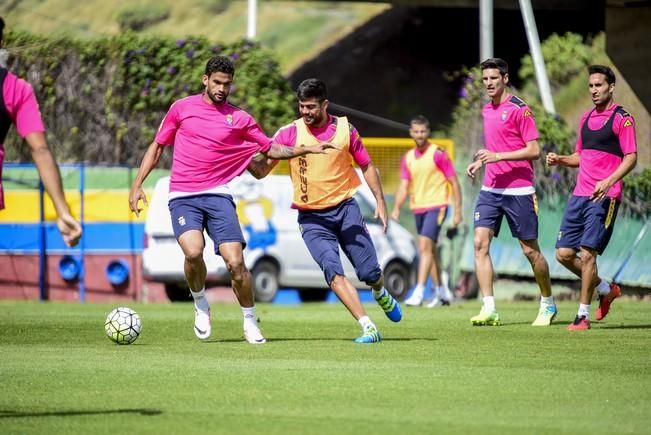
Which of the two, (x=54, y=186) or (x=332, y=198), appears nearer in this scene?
(x=54, y=186)

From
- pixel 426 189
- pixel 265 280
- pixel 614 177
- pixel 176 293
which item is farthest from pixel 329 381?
pixel 176 293

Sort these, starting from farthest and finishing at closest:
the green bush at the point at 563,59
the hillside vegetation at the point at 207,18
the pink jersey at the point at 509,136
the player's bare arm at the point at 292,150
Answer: the hillside vegetation at the point at 207,18
the green bush at the point at 563,59
the pink jersey at the point at 509,136
the player's bare arm at the point at 292,150

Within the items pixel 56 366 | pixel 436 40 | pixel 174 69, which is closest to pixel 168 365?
pixel 56 366

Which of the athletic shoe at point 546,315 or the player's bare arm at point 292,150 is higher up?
the player's bare arm at point 292,150

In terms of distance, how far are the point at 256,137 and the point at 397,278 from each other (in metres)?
11.7

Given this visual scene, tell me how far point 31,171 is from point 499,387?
16.2m

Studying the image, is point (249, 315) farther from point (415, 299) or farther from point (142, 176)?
point (415, 299)

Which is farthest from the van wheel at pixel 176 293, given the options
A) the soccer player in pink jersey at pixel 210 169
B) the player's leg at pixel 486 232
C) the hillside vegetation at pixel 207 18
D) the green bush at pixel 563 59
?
the hillside vegetation at pixel 207 18

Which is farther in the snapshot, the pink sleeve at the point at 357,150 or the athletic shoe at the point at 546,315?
the athletic shoe at the point at 546,315

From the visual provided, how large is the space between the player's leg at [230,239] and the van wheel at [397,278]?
11.4 m

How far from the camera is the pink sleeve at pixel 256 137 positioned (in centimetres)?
1260

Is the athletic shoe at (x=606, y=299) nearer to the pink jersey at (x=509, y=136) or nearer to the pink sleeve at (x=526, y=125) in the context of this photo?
the pink jersey at (x=509, y=136)

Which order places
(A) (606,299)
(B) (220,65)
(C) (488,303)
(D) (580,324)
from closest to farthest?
(B) (220,65)
(D) (580,324)
(C) (488,303)
(A) (606,299)

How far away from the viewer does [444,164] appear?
20.5 m
